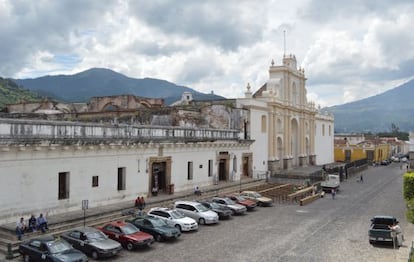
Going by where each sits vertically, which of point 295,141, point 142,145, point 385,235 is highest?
point 295,141

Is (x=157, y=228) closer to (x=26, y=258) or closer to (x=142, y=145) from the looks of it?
(x=26, y=258)

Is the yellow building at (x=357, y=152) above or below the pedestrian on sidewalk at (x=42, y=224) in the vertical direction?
above

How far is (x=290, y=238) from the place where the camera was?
70.5 ft

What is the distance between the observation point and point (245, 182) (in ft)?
131

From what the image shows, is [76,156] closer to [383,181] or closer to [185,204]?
[185,204]

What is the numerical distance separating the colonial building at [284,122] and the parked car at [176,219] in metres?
22.2

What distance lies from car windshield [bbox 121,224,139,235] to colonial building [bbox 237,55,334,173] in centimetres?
2564

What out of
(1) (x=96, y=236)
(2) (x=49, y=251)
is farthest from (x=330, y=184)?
(2) (x=49, y=251)

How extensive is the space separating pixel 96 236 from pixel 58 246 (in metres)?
1.98

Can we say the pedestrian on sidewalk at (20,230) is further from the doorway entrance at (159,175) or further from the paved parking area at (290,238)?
the doorway entrance at (159,175)

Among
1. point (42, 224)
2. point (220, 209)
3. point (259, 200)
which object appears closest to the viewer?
point (42, 224)

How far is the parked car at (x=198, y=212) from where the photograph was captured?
A: 24.2 m

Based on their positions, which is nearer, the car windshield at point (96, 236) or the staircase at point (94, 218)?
the car windshield at point (96, 236)

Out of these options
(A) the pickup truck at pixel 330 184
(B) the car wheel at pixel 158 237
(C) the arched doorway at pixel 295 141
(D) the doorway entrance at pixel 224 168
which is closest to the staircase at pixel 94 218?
(D) the doorway entrance at pixel 224 168
